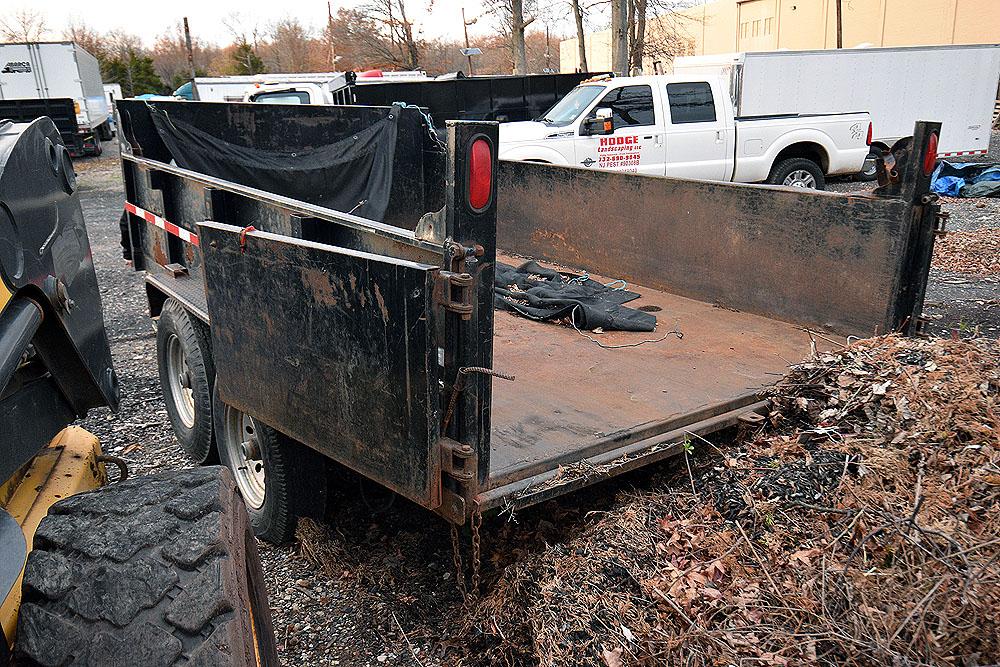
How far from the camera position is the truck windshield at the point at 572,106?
36.4ft

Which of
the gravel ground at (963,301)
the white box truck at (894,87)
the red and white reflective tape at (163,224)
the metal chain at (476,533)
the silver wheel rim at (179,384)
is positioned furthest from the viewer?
the white box truck at (894,87)

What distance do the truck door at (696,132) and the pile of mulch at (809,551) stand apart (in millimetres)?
8562

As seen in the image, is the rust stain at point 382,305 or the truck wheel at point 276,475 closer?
the rust stain at point 382,305

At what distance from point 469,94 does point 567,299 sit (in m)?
8.83

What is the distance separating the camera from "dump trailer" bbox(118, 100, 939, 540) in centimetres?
251

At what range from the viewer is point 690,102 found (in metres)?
11.5

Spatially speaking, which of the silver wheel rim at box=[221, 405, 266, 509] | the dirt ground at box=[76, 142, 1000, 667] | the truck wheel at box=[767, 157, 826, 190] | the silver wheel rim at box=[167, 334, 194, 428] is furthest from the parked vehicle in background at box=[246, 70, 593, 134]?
the dirt ground at box=[76, 142, 1000, 667]

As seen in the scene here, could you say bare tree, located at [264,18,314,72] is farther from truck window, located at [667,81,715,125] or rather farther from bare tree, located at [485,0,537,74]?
truck window, located at [667,81,715,125]

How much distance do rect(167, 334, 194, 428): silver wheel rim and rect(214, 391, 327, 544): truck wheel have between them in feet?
3.25

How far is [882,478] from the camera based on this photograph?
2.71m

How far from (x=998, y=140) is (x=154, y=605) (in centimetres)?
2587

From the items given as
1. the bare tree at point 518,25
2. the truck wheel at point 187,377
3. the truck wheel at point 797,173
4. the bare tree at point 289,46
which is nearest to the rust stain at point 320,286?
the truck wheel at point 187,377

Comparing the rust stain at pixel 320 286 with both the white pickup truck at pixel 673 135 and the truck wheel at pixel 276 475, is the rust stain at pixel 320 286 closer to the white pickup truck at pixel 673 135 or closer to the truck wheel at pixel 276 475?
the truck wheel at pixel 276 475

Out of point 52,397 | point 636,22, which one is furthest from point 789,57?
point 52,397
